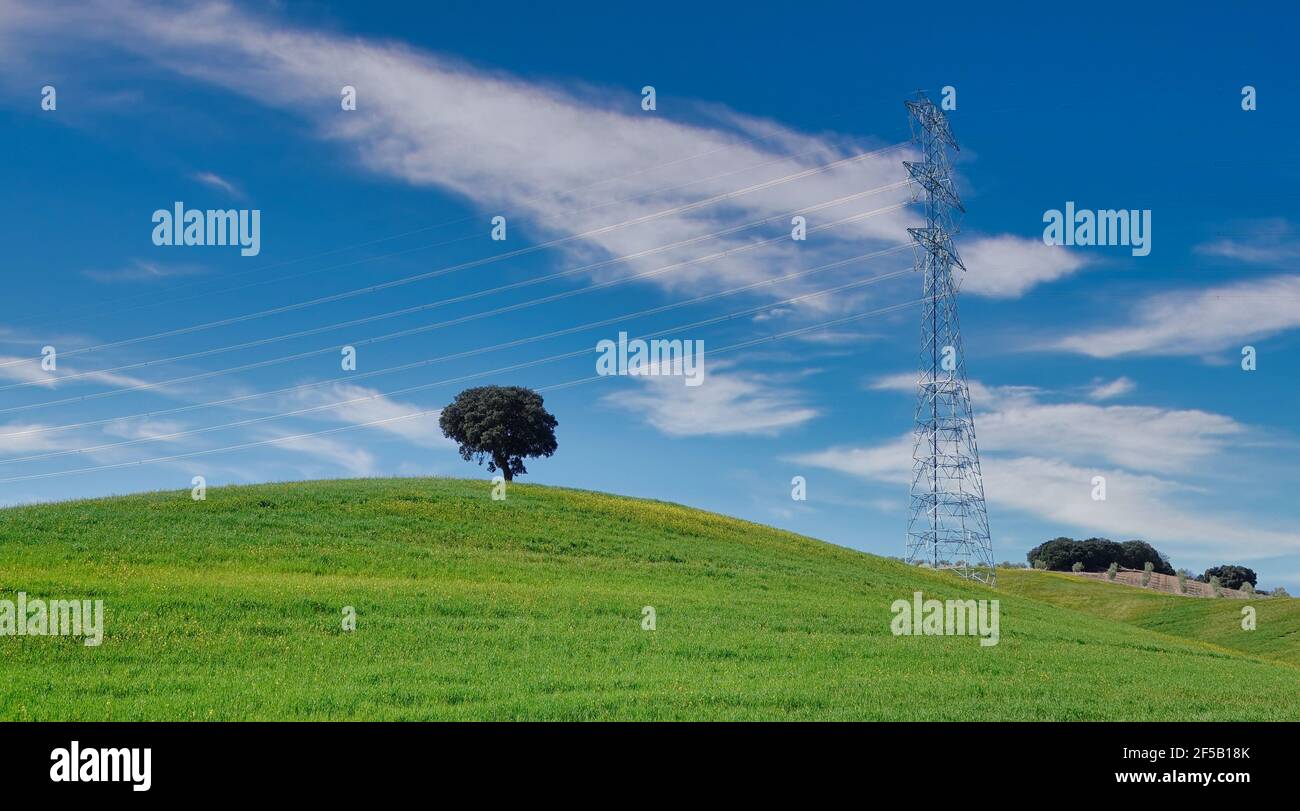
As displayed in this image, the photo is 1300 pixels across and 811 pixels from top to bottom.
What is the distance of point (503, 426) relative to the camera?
329 ft

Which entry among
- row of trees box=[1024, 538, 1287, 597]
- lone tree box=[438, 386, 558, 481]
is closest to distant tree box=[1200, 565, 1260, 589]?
row of trees box=[1024, 538, 1287, 597]

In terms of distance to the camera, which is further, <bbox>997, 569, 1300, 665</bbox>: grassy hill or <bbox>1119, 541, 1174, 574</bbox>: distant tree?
<bbox>1119, 541, 1174, 574</bbox>: distant tree

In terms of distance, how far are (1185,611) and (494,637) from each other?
67014mm

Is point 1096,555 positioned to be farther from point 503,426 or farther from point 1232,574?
point 503,426

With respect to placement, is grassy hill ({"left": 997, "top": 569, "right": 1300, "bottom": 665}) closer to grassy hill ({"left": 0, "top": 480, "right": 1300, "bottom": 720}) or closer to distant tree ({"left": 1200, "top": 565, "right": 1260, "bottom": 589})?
grassy hill ({"left": 0, "top": 480, "right": 1300, "bottom": 720})

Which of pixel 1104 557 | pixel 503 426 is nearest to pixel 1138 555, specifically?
pixel 1104 557

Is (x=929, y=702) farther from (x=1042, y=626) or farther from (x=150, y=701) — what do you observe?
(x=1042, y=626)

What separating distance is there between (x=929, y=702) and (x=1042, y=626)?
2416 centimetres

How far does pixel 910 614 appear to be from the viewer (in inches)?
1598

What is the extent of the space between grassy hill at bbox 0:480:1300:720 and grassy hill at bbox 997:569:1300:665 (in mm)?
18066

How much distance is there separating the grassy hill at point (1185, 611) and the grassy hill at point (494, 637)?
18066 mm

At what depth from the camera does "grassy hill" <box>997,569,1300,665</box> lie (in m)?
61.1

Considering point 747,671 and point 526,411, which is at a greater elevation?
point 526,411
